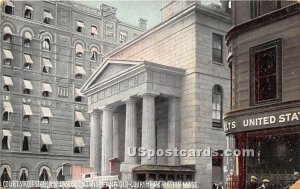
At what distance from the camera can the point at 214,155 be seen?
24.5m

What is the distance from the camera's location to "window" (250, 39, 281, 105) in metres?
14.0

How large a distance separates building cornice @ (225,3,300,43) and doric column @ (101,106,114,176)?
1288 cm

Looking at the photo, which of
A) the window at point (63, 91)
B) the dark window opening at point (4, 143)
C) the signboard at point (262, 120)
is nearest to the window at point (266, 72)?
the signboard at point (262, 120)

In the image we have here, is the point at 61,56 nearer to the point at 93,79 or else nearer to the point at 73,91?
the point at 73,91

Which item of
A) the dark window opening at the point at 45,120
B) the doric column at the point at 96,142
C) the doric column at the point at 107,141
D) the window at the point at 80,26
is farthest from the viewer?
the window at the point at 80,26

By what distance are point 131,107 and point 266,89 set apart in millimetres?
11416

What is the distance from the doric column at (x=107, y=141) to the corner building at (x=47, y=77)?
437 inches

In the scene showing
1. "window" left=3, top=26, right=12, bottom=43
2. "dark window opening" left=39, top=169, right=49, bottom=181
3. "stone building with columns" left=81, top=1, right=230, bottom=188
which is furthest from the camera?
"dark window opening" left=39, top=169, right=49, bottom=181

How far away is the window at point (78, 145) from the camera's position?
4056cm

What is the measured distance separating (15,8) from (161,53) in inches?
660

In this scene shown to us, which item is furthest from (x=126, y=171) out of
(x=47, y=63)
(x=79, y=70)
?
(x=79, y=70)

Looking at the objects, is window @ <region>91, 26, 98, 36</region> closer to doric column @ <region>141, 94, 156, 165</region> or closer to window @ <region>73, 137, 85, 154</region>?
window @ <region>73, 137, 85, 154</region>

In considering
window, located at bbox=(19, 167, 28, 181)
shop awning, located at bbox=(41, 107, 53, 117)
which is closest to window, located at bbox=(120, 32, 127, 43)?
shop awning, located at bbox=(41, 107, 53, 117)

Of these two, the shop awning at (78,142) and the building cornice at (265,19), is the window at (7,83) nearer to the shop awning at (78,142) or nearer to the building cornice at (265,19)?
the shop awning at (78,142)
